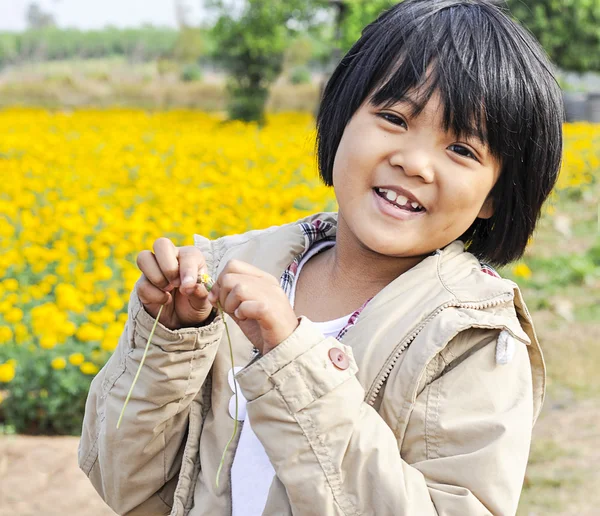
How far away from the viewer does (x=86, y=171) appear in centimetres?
630

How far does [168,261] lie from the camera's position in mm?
1147

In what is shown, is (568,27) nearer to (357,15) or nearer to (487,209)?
(357,15)

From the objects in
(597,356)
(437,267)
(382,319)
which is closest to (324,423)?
(382,319)

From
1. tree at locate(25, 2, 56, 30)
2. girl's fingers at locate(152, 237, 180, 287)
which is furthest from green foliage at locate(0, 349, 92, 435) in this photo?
tree at locate(25, 2, 56, 30)

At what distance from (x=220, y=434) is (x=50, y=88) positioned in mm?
21007

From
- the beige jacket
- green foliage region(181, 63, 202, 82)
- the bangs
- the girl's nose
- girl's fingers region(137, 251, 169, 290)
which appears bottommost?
green foliage region(181, 63, 202, 82)

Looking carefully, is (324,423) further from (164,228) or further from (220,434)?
(164,228)

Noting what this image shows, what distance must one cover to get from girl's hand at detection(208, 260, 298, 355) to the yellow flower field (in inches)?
26.5

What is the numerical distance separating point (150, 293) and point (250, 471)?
1.07 feet

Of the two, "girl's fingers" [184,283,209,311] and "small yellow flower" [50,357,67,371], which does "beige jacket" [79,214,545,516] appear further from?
"small yellow flower" [50,357,67,371]

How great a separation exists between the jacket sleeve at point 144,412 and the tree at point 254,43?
1296cm

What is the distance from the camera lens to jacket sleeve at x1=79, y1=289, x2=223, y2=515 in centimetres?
122

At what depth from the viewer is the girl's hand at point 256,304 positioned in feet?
3.37

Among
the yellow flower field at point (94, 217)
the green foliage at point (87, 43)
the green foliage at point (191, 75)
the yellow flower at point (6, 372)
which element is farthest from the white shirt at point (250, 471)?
the green foliage at point (87, 43)
